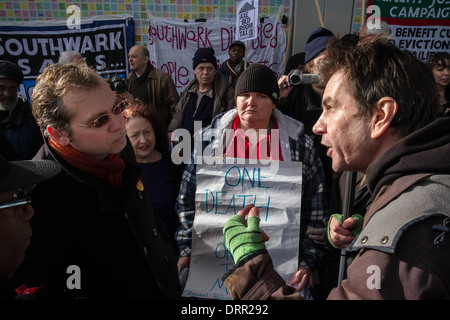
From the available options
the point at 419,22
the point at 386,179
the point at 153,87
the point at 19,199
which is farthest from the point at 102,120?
the point at 419,22

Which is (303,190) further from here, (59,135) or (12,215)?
(12,215)

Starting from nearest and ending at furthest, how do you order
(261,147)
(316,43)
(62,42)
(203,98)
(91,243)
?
(91,243)
(261,147)
(316,43)
(203,98)
(62,42)

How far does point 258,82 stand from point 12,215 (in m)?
1.56

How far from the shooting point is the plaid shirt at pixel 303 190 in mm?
1831

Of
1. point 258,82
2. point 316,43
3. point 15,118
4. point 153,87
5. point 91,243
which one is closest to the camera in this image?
point 91,243

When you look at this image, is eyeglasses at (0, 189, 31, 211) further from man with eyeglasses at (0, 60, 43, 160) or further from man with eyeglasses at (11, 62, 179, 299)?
man with eyeglasses at (0, 60, 43, 160)

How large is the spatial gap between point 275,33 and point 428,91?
5341 mm

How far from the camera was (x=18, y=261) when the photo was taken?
0.95 m

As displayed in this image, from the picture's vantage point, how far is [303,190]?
6.11 feet

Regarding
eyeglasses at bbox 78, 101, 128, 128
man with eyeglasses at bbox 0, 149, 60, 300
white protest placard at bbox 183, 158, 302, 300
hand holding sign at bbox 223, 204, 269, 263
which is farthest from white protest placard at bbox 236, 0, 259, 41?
man with eyeglasses at bbox 0, 149, 60, 300

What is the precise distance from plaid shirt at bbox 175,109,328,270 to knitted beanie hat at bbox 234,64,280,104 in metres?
0.28

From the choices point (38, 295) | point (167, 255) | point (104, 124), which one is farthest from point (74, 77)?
point (167, 255)

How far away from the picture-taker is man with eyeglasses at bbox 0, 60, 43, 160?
2.96m

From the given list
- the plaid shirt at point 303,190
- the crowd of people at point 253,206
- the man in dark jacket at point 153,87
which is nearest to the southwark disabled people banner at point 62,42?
the man in dark jacket at point 153,87
